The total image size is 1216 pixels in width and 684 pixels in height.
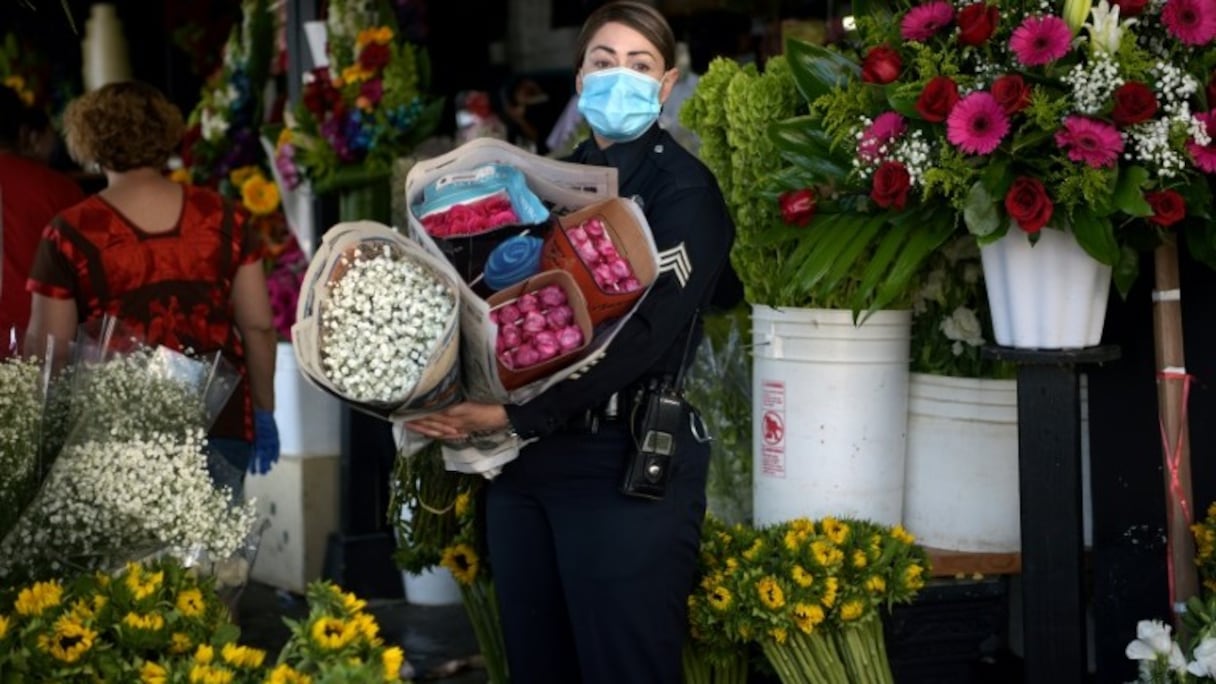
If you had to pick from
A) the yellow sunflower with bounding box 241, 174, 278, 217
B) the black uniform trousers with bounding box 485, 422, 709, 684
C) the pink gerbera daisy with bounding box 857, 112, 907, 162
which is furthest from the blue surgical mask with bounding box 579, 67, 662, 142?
the yellow sunflower with bounding box 241, 174, 278, 217

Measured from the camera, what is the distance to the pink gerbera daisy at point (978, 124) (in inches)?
118

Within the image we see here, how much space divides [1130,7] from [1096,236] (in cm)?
41

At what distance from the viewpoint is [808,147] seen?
341 cm

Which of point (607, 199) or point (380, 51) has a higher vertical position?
point (380, 51)

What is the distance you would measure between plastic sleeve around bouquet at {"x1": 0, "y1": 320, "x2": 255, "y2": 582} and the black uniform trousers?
23.3 inches

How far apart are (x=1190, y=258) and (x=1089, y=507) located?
61cm

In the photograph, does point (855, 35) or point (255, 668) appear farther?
point (855, 35)

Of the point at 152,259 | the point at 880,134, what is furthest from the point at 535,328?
the point at 152,259

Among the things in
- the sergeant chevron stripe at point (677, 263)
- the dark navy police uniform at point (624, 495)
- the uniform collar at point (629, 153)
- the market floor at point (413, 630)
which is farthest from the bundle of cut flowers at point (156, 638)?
the market floor at point (413, 630)

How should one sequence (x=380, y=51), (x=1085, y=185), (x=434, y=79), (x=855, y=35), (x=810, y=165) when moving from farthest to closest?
(x=434, y=79) < (x=380, y=51) < (x=855, y=35) < (x=810, y=165) < (x=1085, y=185)

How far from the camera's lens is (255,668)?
2.22m

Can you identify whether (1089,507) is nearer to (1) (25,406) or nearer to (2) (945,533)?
(2) (945,533)

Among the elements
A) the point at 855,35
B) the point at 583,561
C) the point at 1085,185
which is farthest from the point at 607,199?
the point at 855,35

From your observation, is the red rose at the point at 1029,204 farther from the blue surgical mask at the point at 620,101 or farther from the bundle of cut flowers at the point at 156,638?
the bundle of cut flowers at the point at 156,638
